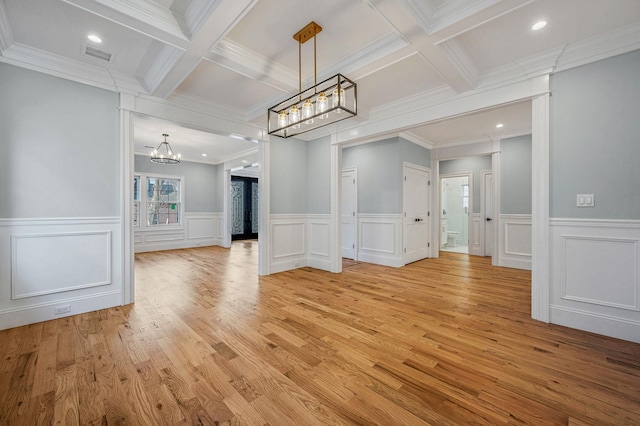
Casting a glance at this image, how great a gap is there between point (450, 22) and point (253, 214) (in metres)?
9.35

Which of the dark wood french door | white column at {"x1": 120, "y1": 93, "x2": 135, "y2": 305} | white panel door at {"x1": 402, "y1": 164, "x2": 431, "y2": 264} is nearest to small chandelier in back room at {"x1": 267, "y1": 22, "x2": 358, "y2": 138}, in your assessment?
white column at {"x1": 120, "y1": 93, "x2": 135, "y2": 305}

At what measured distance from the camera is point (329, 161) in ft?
16.1

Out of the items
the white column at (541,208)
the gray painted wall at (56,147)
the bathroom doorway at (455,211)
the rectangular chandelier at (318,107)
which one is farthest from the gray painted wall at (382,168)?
the gray painted wall at (56,147)

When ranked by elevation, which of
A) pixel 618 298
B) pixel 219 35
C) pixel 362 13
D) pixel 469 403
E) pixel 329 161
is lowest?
pixel 469 403

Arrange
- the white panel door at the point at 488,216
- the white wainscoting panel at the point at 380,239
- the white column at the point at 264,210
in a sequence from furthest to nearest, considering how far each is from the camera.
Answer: the white panel door at the point at 488,216
the white wainscoting panel at the point at 380,239
the white column at the point at 264,210

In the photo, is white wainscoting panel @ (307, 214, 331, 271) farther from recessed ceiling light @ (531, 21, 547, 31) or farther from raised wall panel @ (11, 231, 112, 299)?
recessed ceiling light @ (531, 21, 547, 31)

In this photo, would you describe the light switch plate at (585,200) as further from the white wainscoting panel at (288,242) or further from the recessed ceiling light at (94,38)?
the recessed ceiling light at (94,38)

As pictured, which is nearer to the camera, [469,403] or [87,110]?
[469,403]

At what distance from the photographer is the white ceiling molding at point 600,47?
231cm

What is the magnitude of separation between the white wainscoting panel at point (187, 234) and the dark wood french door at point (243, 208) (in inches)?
51.7

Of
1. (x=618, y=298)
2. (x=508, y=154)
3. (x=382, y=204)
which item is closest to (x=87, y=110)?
(x=382, y=204)

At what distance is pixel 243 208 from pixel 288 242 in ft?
19.1

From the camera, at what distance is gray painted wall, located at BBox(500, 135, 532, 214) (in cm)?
519

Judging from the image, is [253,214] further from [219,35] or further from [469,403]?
[469,403]
